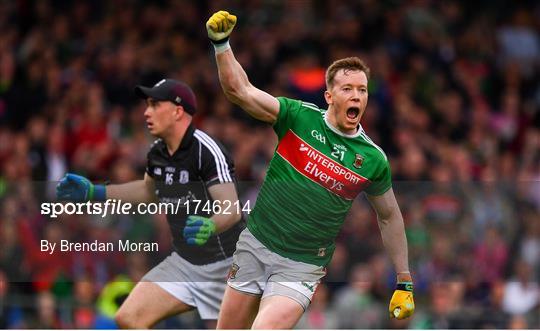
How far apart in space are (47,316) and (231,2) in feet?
19.6

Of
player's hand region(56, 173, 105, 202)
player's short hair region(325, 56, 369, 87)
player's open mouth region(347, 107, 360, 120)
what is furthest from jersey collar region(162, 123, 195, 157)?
player's open mouth region(347, 107, 360, 120)

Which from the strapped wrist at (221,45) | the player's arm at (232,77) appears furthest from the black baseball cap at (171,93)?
the strapped wrist at (221,45)

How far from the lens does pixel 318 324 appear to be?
39.4ft

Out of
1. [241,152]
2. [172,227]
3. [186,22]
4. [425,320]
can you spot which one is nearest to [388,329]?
[425,320]

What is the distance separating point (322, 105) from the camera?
1383 centimetres

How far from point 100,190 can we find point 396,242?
1.84 m

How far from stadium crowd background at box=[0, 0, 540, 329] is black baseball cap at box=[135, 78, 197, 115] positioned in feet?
2.25

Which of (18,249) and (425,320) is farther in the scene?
(425,320)

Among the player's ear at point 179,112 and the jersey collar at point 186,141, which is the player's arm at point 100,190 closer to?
the jersey collar at point 186,141

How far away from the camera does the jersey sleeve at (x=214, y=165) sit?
8562 millimetres

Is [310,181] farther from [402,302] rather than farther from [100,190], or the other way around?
[100,190]

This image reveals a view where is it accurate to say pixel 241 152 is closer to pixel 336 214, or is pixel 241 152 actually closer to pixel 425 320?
pixel 425 320

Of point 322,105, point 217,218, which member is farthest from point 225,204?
point 322,105

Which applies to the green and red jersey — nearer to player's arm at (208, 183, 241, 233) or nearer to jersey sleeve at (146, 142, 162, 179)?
player's arm at (208, 183, 241, 233)
